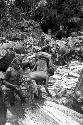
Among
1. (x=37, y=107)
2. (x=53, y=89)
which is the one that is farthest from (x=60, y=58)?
(x=37, y=107)

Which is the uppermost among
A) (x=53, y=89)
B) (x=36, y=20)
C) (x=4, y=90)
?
(x=36, y=20)

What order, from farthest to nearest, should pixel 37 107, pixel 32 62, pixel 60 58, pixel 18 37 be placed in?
pixel 18 37 → pixel 60 58 → pixel 32 62 → pixel 37 107

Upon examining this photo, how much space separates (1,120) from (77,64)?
23.1ft

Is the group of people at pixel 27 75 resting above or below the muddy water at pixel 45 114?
above

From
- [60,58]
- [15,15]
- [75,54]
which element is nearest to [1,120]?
[60,58]

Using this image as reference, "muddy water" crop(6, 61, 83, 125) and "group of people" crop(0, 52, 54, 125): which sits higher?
"group of people" crop(0, 52, 54, 125)

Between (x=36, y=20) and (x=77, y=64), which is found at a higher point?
(x=36, y=20)

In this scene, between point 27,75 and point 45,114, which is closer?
point 45,114

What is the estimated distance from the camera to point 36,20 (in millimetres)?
23250

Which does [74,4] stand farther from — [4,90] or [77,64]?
[4,90]

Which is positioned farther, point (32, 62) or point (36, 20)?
point (36, 20)

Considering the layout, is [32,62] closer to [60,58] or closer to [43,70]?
[43,70]

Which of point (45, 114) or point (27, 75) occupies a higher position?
point (27, 75)

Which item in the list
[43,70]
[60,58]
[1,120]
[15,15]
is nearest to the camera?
[1,120]
